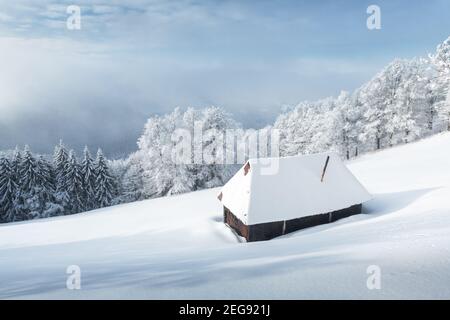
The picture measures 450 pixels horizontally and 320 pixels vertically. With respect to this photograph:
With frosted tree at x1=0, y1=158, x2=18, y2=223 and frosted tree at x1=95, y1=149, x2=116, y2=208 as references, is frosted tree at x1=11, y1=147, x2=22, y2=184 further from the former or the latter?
frosted tree at x1=95, y1=149, x2=116, y2=208

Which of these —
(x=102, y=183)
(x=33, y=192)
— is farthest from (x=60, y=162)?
(x=102, y=183)

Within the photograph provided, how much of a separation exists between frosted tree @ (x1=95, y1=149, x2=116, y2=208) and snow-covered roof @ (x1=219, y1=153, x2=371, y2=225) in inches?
1265

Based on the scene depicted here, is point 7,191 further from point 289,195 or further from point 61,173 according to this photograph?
point 289,195

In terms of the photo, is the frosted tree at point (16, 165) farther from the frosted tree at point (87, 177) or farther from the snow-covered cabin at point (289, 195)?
the snow-covered cabin at point (289, 195)

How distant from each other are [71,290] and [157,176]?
3528 cm

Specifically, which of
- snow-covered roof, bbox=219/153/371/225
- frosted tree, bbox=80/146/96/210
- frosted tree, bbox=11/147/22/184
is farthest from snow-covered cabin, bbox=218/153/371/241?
frosted tree, bbox=11/147/22/184

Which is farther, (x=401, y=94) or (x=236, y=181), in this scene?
(x=401, y=94)

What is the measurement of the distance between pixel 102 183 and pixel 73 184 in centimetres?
404

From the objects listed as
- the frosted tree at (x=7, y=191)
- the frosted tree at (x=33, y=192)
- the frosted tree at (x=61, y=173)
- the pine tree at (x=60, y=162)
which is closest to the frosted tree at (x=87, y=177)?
the frosted tree at (x=61, y=173)

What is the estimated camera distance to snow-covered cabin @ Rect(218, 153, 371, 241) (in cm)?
1582

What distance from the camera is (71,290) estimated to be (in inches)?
190

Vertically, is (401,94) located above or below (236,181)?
above

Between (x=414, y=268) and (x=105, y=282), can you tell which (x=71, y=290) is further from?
(x=414, y=268)
